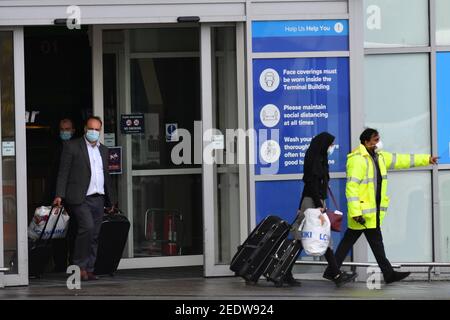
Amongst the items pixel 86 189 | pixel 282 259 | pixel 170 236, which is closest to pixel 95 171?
pixel 86 189

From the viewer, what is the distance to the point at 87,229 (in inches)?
515

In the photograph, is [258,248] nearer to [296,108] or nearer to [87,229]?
[296,108]

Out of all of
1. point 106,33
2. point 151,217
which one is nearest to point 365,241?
point 151,217

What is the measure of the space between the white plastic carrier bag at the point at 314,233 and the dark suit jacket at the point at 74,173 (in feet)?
8.24

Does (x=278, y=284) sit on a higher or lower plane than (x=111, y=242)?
lower

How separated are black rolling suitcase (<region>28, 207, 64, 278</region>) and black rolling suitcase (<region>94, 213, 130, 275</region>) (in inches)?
22.7

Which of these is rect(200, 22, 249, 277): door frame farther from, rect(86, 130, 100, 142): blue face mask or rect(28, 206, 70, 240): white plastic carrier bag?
rect(28, 206, 70, 240): white plastic carrier bag

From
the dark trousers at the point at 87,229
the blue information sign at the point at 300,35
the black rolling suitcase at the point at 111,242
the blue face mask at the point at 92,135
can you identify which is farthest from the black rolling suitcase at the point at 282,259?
the blue face mask at the point at 92,135

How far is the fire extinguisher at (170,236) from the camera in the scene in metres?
14.9

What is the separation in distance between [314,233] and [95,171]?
262 cm

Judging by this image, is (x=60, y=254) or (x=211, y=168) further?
(x=60, y=254)

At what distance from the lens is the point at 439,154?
45.1 ft

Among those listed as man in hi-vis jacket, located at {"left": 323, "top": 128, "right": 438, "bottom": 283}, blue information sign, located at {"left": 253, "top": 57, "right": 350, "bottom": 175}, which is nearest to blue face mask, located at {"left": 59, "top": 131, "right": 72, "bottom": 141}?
blue information sign, located at {"left": 253, "top": 57, "right": 350, "bottom": 175}

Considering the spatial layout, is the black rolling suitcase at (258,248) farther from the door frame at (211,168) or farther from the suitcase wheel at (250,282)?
the door frame at (211,168)
